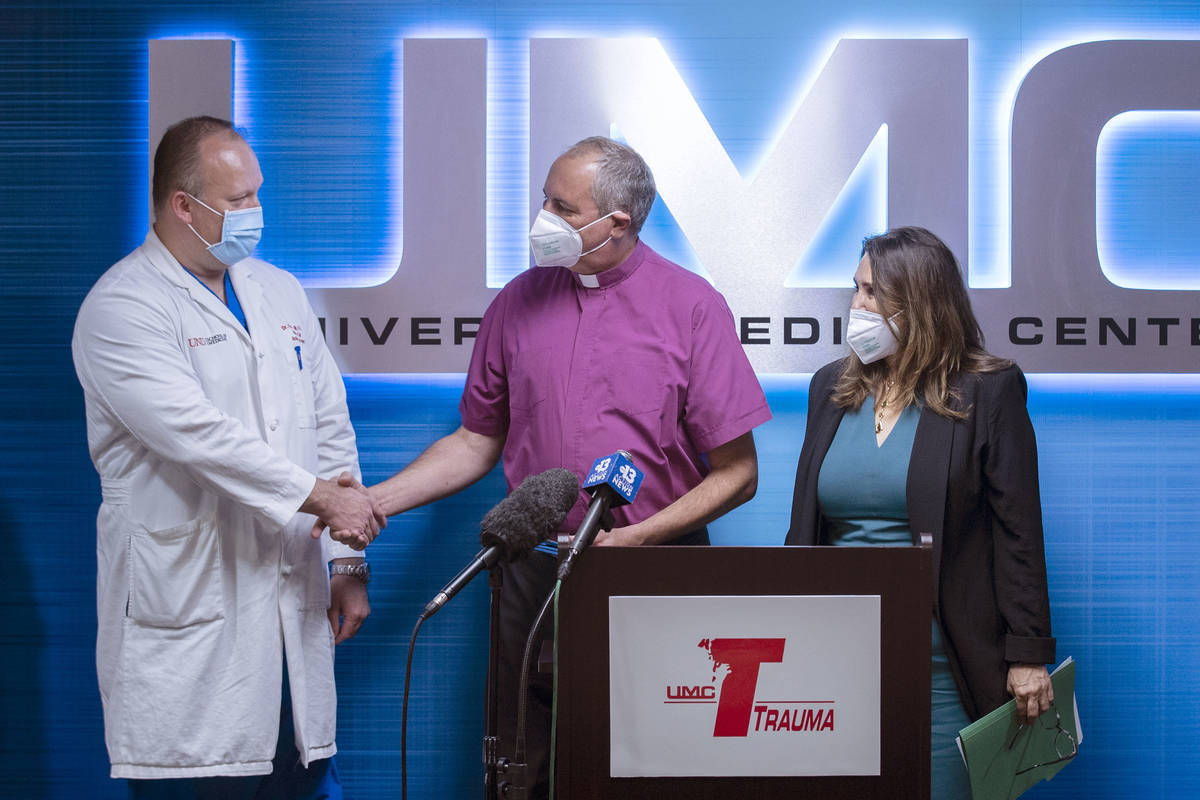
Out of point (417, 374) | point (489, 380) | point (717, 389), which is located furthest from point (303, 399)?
point (717, 389)

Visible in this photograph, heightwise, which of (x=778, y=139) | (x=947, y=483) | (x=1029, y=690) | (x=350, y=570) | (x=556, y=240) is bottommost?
(x=1029, y=690)

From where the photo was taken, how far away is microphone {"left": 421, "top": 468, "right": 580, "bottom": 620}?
1.40 m

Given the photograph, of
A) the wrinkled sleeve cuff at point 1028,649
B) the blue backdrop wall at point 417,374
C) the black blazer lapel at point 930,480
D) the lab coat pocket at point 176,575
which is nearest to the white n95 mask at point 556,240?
the blue backdrop wall at point 417,374

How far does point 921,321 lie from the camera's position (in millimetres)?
2395

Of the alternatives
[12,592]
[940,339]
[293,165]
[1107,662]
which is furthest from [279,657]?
[1107,662]

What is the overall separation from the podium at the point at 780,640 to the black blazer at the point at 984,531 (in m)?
0.67

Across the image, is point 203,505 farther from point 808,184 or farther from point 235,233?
point 808,184

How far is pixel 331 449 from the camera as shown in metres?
2.70

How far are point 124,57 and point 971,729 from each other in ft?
9.42

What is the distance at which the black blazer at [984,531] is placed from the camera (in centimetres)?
219

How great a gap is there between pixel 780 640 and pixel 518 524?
41cm

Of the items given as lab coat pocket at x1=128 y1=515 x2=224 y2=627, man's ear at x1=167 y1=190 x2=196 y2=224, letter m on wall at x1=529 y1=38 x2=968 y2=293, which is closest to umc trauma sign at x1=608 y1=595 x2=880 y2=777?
lab coat pocket at x1=128 y1=515 x2=224 y2=627

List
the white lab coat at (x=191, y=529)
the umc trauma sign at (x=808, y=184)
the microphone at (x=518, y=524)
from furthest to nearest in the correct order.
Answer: the umc trauma sign at (x=808, y=184)
the white lab coat at (x=191, y=529)
the microphone at (x=518, y=524)

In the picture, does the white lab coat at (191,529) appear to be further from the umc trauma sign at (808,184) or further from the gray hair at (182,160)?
the umc trauma sign at (808,184)
